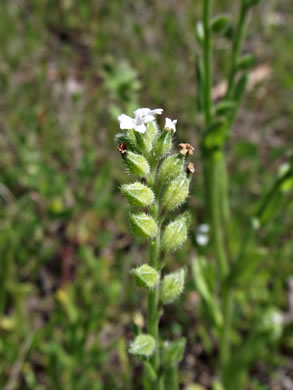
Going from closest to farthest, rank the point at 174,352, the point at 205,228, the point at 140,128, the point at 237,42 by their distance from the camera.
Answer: the point at 140,128
the point at 174,352
the point at 237,42
the point at 205,228

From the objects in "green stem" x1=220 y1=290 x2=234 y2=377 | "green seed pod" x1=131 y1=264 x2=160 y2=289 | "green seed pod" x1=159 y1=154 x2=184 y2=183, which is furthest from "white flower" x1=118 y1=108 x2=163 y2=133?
"green stem" x1=220 y1=290 x2=234 y2=377

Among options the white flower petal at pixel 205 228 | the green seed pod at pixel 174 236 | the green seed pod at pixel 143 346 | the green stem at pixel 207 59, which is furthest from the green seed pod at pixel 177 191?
the white flower petal at pixel 205 228

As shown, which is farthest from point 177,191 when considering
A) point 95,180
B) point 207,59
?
point 95,180

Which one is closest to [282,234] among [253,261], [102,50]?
[253,261]

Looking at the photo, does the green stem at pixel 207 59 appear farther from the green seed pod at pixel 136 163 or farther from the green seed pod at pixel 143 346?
the green seed pod at pixel 143 346

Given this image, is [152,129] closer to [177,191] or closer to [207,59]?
[177,191]

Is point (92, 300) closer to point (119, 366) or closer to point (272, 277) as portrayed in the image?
point (119, 366)

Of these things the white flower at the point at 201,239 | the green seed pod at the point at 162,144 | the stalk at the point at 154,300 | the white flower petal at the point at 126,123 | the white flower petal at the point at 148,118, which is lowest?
the stalk at the point at 154,300
